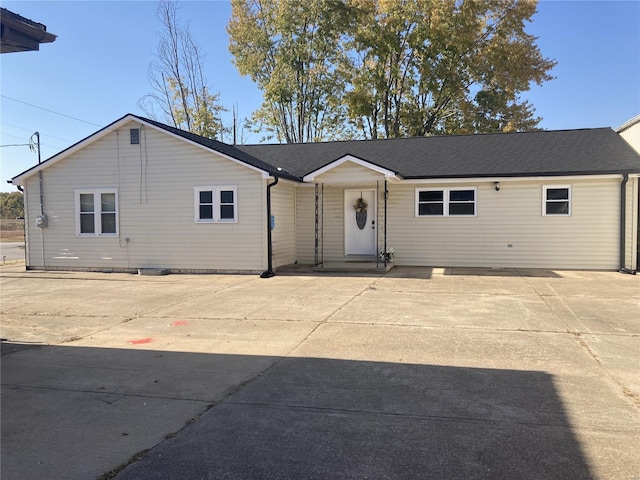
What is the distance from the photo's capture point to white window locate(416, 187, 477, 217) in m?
14.0

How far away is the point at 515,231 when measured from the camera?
13727 millimetres

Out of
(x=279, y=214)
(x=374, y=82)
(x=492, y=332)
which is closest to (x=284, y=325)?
(x=492, y=332)

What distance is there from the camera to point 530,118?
94.9 ft

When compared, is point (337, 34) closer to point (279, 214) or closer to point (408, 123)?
point (408, 123)

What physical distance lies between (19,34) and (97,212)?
10653mm

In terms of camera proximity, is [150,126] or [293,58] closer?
[150,126]

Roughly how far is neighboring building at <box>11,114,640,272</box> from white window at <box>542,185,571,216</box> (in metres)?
0.03

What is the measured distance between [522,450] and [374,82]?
27.3 m

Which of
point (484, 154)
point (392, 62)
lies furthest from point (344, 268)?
point (392, 62)

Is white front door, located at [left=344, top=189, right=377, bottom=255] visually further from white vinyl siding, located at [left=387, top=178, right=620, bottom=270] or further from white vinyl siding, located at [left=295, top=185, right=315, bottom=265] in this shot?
white vinyl siding, located at [left=295, top=185, right=315, bottom=265]

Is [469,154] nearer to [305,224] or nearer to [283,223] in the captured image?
[305,224]

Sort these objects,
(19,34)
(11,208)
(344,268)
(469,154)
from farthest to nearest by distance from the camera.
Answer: (11,208)
(469,154)
(344,268)
(19,34)

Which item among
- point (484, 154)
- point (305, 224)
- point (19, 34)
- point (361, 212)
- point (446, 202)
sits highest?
point (484, 154)

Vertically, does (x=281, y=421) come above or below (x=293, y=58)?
below
